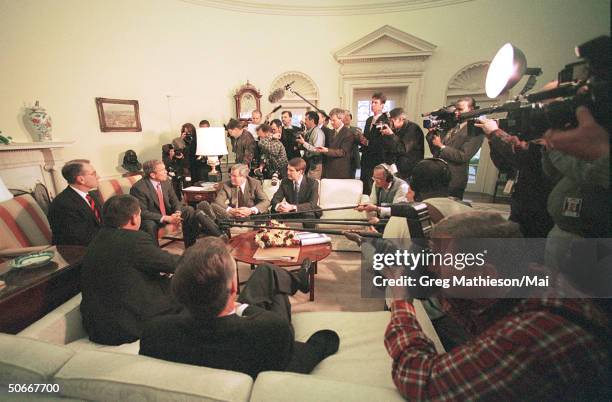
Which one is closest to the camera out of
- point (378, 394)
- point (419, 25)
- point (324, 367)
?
point (378, 394)

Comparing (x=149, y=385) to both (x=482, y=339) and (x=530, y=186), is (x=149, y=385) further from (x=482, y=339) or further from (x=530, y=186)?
(x=530, y=186)

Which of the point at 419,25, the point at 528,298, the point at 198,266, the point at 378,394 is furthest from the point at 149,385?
the point at 419,25

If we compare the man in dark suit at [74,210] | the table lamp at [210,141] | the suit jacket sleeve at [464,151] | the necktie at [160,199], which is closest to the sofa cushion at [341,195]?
the suit jacket sleeve at [464,151]

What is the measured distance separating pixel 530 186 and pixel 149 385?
1.57m

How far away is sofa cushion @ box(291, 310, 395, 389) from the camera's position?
1066 mm

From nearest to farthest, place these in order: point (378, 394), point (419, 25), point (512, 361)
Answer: point (512, 361), point (378, 394), point (419, 25)

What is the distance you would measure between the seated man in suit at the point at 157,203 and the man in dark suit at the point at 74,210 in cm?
57

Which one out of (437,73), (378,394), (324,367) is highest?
(437,73)

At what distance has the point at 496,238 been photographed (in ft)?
2.32

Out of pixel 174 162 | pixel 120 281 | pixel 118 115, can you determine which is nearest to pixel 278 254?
pixel 120 281

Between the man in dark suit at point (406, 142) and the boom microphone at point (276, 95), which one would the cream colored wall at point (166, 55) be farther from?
the man in dark suit at point (406, 142)

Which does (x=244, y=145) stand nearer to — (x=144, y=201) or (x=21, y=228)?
(x=144, y=201)

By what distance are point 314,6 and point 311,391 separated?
6.04 m

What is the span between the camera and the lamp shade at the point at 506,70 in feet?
2.69
